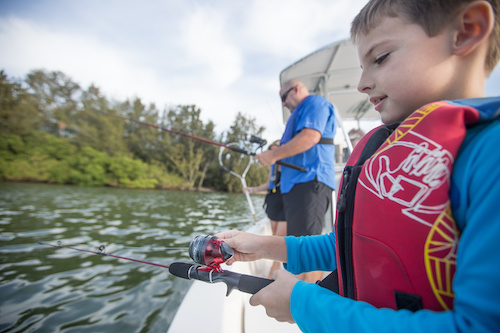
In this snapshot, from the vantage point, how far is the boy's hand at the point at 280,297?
70 cm

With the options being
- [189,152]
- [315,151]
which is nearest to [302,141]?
[315,151]

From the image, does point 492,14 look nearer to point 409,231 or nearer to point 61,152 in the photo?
point 409,231

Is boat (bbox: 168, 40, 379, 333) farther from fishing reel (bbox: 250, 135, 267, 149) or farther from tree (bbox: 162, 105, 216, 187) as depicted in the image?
tree (bbox: 162, 105, 216, 187)

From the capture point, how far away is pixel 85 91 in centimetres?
3544

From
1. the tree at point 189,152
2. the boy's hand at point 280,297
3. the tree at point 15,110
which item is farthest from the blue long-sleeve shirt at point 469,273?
the tree at point 15,110

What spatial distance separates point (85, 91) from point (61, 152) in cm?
1423

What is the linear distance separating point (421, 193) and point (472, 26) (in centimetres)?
48

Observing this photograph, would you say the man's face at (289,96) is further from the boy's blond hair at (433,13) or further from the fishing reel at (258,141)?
the boy's blond hair at (433,13)

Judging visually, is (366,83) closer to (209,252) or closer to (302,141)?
(209,252)

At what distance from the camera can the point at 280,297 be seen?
0.72m

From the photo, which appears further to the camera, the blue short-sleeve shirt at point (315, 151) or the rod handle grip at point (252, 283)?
the blue short-sleeve shirt at point (315, 151)

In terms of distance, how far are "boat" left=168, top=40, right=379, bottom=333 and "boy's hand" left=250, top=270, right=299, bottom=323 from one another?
68cm

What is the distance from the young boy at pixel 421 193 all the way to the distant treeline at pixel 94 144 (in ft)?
58.9

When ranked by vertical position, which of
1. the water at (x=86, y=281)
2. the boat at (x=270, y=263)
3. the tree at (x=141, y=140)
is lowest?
the water at (x=86, y=281)
